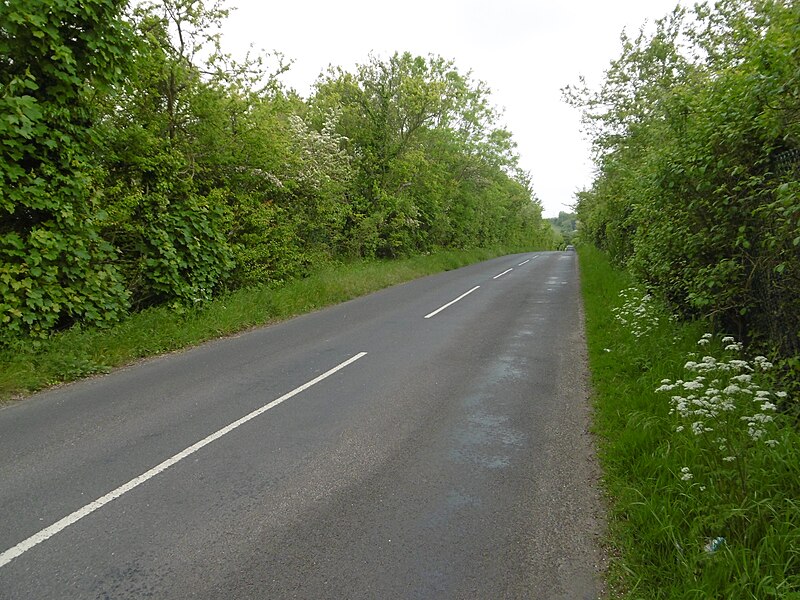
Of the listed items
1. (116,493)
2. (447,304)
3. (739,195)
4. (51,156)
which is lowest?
(116,493)

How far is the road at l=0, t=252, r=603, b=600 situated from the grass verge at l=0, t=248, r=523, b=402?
0.45 m

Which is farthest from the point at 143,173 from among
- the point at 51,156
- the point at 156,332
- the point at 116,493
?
the point at 116,493

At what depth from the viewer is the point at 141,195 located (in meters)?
9.16

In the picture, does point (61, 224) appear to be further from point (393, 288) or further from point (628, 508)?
point (393, 288)

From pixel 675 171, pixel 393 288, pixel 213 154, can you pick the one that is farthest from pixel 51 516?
pixel 393 288

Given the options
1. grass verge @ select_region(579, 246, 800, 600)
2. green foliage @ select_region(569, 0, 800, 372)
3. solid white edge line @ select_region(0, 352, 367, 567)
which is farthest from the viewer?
green foliage @ select_region(569, 0, 800, 372)

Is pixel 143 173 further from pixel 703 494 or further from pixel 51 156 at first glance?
pixel 703 494

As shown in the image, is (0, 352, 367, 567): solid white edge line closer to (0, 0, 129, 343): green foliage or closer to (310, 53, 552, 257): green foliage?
(0, 0, 129, 343): green foliage

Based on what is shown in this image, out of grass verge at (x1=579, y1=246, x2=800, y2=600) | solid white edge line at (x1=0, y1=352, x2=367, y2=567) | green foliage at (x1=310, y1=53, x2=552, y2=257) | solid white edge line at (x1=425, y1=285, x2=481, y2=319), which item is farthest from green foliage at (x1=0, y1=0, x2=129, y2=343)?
Result: green foliage at (x1=310, y1=53, x2=552, y2=257)

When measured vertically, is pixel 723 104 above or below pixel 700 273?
above

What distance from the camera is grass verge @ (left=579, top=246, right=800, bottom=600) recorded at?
2504 mm

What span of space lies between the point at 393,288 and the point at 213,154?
27.0 ft

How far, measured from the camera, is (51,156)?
7266 millimetres

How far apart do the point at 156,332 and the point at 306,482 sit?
236 inches
